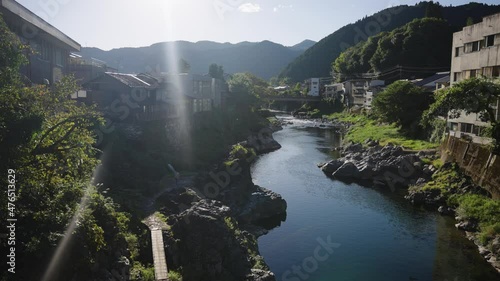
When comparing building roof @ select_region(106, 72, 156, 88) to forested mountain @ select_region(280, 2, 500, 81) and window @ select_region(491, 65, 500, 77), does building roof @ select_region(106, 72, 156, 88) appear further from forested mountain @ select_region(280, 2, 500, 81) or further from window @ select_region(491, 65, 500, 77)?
forested mountain @ select_region(280, 2, 500, 81)

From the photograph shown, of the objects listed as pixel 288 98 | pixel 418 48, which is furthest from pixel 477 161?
pixel 288 98

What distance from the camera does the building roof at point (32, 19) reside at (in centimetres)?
1645

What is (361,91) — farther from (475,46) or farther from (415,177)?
(415,177)

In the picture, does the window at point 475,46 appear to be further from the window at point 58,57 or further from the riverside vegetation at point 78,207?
the window at point 58,57

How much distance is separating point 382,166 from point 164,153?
19.7 meters

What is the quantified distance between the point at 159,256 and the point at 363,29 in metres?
130

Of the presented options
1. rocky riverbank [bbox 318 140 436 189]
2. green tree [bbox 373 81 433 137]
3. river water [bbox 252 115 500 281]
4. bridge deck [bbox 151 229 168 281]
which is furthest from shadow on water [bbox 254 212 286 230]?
green tree [bbox 373 81 433 137]

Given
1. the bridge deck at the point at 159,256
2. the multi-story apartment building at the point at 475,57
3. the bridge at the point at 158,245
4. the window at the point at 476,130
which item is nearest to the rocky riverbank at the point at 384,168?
the multi-story apartment building at the point at 475,57

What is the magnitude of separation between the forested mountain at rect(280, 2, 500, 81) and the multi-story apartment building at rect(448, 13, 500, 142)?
252ft

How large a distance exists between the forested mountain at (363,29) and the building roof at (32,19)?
323 ft

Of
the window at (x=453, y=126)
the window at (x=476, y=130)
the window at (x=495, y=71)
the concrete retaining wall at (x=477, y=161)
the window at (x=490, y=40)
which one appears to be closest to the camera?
the concrete retaining wall at (x=477, y=161)

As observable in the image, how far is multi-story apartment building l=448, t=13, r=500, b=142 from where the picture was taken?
27.5 metres

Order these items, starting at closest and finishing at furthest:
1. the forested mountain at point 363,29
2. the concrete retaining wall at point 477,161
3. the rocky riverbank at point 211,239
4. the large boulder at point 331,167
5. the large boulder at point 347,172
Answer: the rocky riverbank at point 211,239, the concrete retaining wall at point 477,161, the large boulder at point 347,172, the large boulder at point 331,167, the forested mountain at point 363,29

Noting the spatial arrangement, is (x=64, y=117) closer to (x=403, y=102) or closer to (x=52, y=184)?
(x=52, y=184)
